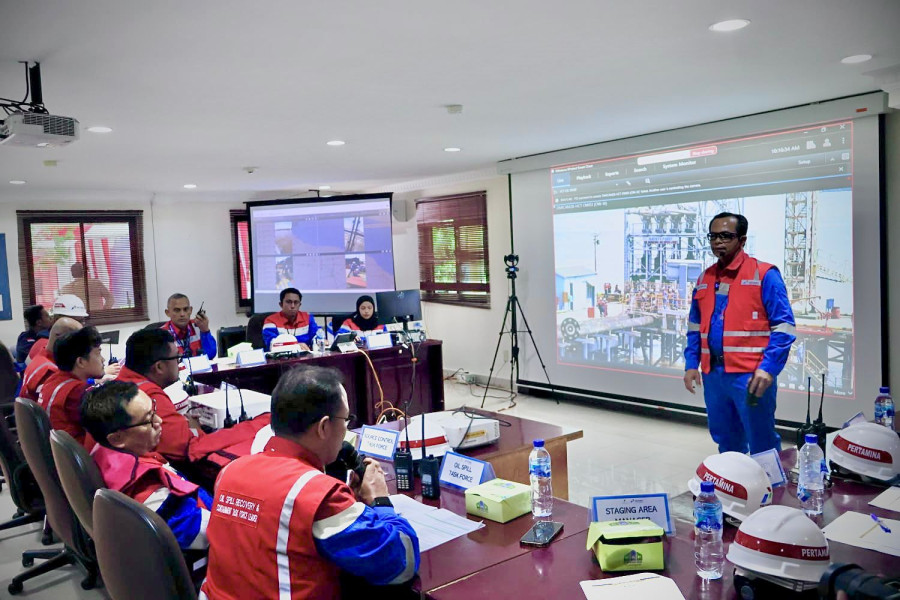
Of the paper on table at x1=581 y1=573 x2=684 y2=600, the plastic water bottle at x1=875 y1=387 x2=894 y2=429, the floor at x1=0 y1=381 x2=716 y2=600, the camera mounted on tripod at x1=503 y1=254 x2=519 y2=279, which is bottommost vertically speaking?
the floor at x1=0 y1=381 x2=716 y2=600

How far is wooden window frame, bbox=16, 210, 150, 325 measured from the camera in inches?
297

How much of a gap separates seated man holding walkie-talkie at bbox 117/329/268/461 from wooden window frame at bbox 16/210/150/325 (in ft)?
18.9

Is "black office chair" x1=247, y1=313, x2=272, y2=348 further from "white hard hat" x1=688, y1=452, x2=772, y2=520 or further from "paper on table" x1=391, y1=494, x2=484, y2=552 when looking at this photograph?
"white hard hat" x1=688, y1=452, x2=772, y2=520

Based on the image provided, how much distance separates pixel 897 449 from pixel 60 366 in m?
3.29

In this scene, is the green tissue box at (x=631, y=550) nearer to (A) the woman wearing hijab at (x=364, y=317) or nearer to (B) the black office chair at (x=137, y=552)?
(B) the black office chair at (x=137, y=552)

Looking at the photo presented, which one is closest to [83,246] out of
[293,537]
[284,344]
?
[284,344]

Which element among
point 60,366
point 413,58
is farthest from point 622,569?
point 60,366

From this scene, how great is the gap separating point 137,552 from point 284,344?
12.5ft

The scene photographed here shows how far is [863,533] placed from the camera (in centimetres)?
176

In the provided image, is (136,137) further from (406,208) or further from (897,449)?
(897,449)

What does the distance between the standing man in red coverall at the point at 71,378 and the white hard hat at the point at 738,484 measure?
7.74 feet

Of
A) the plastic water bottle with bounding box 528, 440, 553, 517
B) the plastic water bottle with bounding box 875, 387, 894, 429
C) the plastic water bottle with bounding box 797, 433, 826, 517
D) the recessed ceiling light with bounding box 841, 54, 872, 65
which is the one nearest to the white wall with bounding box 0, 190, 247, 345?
the recessed ceiling light with bounding box 841, 54, 872, 65

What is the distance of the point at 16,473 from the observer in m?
3.05

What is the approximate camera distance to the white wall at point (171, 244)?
24.6 feet
